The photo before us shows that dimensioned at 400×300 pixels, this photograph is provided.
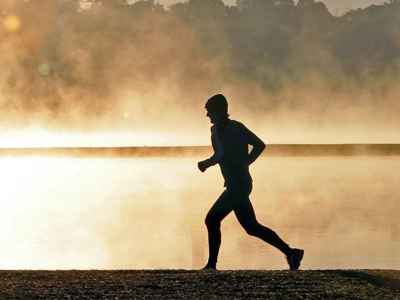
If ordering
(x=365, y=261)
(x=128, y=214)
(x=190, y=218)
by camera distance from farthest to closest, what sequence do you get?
(x=128, y=214)
(x=190, y=218)
(x=365, y=261)

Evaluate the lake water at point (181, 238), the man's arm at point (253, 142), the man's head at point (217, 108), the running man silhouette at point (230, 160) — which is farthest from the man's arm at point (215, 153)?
the lake water at point (181, 238)

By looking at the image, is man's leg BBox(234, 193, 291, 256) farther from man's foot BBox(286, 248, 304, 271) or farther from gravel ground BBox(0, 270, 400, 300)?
gravel ground BBox(0, 270, 400, 300)

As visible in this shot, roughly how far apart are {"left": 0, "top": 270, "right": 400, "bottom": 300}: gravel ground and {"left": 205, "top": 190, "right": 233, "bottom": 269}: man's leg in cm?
80

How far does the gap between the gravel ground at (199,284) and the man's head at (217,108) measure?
165 centimetres

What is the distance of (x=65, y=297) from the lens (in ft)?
28.7

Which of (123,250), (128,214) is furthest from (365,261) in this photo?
(128,214)

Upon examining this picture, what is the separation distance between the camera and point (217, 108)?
1051 centimetres

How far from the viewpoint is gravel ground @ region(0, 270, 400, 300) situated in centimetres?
880

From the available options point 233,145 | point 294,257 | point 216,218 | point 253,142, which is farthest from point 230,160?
point 294,257

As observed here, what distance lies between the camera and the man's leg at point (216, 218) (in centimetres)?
1061

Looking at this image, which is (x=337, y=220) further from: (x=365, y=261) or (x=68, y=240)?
(x=365, y=261)

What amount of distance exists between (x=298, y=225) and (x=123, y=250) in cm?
1288

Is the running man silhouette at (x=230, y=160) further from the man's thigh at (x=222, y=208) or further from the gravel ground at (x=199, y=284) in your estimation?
the gravel ground at (x=199, y=284)

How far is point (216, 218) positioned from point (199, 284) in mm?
1575
